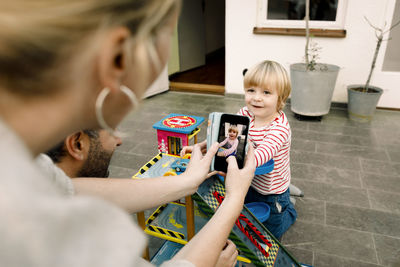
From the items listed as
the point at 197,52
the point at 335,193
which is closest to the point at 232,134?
the point at 335,193

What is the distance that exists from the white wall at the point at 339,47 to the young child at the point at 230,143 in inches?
120

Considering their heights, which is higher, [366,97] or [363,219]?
[366,97]

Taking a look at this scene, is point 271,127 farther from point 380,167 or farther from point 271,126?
point 380,167

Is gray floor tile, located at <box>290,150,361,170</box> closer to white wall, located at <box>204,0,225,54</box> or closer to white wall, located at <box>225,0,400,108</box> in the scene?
white wall, located at <box>225,0,400,108</box>

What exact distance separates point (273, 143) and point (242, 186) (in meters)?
0.69

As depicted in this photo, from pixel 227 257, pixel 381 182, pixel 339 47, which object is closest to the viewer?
pixel 227 257

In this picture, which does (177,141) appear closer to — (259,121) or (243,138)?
(259,121)

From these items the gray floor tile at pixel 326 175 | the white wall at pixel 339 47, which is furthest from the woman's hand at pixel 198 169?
the white wall at pixel 339 47

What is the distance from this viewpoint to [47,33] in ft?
1.28

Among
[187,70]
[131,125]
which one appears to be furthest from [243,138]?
[187,70]

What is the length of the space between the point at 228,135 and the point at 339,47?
124 inches

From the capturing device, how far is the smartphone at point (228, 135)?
4.29ft

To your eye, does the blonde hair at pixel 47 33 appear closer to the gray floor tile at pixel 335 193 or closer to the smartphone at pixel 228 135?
the smartphone at pixel 228 135

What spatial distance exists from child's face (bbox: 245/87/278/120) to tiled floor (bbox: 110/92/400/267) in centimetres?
74
